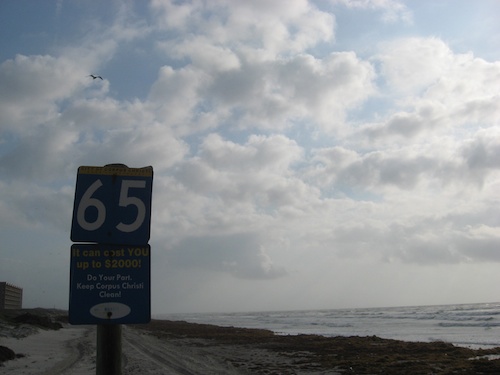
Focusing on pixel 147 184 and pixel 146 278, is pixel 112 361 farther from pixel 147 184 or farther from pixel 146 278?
pixel 147 184

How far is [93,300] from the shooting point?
3273 millimetres

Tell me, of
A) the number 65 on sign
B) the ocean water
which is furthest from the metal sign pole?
the ocean water

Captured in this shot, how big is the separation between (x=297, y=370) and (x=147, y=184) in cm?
1849

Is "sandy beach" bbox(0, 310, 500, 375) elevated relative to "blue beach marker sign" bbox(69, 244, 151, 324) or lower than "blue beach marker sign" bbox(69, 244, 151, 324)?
lower

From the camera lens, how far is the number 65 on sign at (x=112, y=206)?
340cm

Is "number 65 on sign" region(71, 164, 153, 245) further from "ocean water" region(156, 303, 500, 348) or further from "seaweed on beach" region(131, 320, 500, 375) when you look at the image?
"ocean water" region(156, 303, 500, 348)

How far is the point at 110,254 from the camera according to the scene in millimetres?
3365

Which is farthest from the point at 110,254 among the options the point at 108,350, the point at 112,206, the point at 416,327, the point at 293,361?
the point at 416,327

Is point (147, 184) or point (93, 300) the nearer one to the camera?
point (93, 300)

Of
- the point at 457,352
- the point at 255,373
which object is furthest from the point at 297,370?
the point at 457,352

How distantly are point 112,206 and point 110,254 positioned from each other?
34 cm

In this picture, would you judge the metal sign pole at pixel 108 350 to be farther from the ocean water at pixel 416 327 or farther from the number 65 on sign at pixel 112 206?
the ocean water at pixel 416 327

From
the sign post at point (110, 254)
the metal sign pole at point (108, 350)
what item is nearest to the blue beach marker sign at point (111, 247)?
the sign post at point (110, 254)

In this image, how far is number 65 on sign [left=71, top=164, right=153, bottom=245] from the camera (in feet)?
11.1
